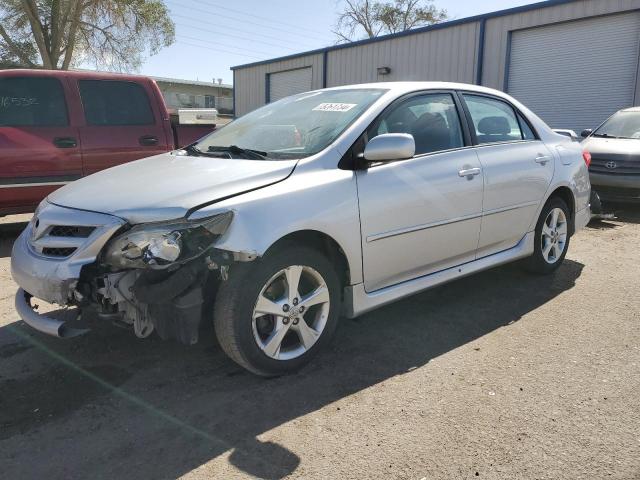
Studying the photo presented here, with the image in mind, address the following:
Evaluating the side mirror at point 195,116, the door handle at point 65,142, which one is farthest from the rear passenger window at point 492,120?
the door handle at point 65,142

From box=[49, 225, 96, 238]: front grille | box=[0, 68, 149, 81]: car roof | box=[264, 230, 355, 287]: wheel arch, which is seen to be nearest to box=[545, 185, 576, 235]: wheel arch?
box=[264, 230, 355, 287]: wheel arch

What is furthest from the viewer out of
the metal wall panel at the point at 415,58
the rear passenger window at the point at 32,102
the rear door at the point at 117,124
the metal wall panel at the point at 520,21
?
the metal wall panel at the point at 415,58

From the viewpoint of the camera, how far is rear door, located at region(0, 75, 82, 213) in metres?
5.79

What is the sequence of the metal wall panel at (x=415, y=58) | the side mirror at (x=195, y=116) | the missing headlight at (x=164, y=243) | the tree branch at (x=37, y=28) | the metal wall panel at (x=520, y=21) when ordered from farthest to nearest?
the tree branch at (x=37, y=28)
the metal wall panel at (x=415, y=58)
the metal wall panel at (x=520, y=21)
the side mirror at (x=195, y=116)
the missing headlight at (x=164, y=243)

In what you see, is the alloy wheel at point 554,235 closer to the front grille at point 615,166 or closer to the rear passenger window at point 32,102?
the front grille at point 615,166

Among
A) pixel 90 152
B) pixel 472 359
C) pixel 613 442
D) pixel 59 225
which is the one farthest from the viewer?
pixel 90 152

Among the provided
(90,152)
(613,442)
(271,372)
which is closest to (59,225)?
(271,372)

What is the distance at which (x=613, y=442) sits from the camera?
254cm

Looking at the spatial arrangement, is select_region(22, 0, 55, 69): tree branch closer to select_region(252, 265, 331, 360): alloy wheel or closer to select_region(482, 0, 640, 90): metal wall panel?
select_region(482, 0, 640, 90): metal wall panel

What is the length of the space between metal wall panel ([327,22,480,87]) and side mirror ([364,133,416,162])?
13.6 meters

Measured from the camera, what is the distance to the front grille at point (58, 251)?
9.41 feet

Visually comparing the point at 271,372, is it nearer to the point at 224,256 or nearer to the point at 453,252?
the point at 224,256

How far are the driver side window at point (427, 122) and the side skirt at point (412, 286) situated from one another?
88cm

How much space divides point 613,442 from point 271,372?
5.64 ft
